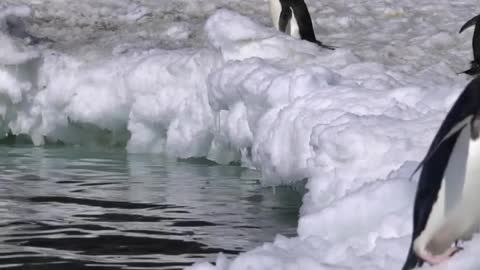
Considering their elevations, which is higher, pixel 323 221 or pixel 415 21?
pixel 323 221

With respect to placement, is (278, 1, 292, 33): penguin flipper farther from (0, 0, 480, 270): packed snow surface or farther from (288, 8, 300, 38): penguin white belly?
(0, 0, 480, 270): packed snow surface

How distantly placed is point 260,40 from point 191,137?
0.86 metres

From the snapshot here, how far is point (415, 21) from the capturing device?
38.2ft

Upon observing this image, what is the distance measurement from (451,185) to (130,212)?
292 centimetres

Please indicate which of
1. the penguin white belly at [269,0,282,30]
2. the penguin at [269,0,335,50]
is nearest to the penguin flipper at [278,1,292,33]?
the penguin at [269,0,335,50]

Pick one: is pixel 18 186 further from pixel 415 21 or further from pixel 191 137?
pixel 415 21

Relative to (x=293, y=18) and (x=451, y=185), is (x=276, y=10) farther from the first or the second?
(x=451, y=185)

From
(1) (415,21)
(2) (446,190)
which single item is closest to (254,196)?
(2) (446,190)

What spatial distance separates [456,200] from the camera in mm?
3422

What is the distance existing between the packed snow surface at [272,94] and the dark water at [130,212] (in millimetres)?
274

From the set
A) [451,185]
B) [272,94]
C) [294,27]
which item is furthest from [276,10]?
[451,185]

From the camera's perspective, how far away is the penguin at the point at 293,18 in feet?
34.7

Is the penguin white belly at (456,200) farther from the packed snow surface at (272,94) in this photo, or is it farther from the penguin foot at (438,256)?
the packed snow surface at (272,94)

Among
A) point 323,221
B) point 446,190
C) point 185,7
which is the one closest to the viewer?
point 446,190
